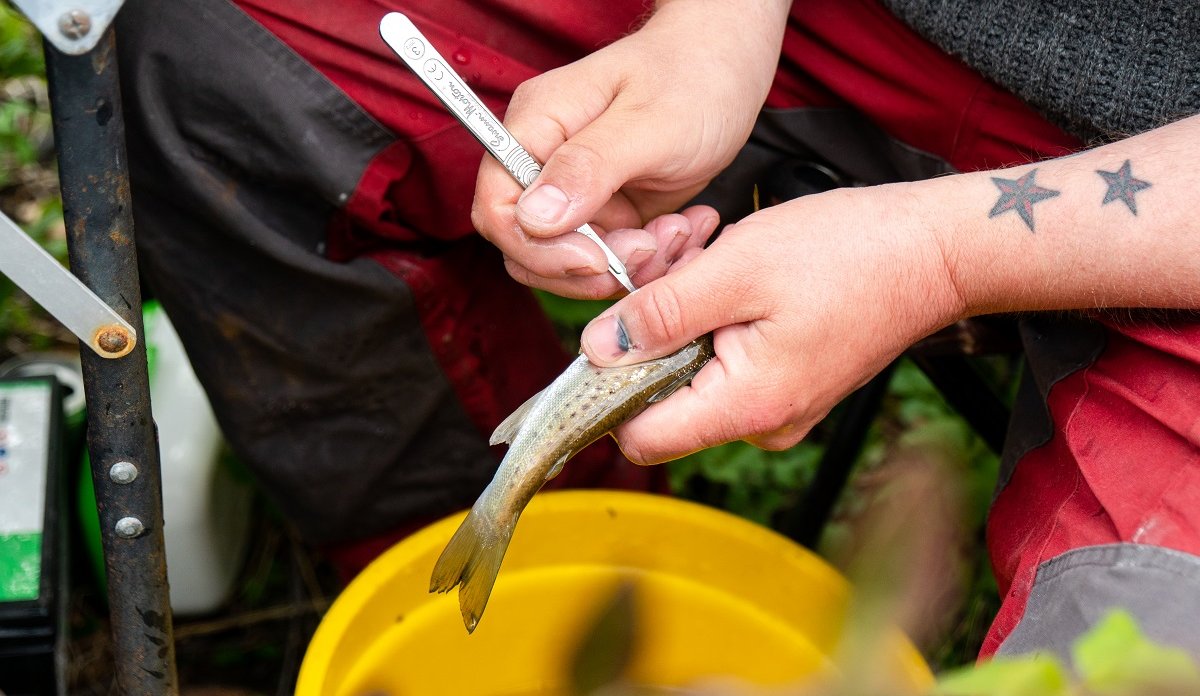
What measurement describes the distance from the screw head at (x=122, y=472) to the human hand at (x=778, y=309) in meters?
0.45

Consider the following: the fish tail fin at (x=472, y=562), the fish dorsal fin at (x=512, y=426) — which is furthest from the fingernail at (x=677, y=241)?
the fish tail fin at (x=472, y=562)

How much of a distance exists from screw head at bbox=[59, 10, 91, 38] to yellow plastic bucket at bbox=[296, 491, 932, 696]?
2.56 ft

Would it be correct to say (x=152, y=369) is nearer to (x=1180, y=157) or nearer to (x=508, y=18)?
(x=508, y=18)

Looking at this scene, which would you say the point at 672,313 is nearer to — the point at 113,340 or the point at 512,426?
the point at 512,426

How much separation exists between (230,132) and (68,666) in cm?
101

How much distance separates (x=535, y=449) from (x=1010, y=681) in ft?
2.60

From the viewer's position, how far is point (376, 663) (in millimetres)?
1470

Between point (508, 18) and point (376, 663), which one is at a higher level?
point (508, 18)

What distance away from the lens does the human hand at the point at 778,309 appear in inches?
43.1

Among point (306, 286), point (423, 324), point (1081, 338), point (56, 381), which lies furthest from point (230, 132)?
point (1081, 338)

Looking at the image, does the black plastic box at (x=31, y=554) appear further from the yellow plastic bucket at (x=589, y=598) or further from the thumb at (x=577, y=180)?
the thumb at (x=577, y=180)

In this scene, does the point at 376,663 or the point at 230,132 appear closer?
the point at 230,132

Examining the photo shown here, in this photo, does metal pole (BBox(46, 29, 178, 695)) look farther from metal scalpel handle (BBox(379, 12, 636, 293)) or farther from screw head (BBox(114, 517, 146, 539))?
metal scalpel handle (BBox(379, 12, 636, 293))

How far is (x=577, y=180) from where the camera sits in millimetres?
1082
